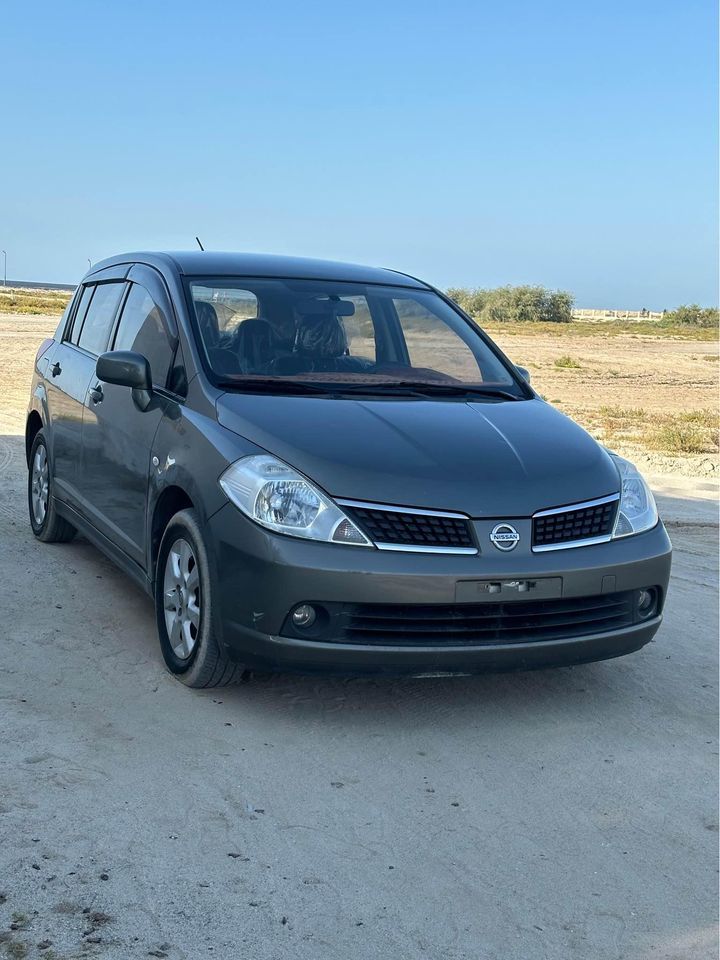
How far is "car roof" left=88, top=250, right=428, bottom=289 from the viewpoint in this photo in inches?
222

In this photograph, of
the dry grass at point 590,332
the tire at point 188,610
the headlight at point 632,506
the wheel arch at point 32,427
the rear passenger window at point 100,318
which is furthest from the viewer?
the dry grass at point 590,332

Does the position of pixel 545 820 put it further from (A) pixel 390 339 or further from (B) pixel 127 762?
(A) pixel 390 339

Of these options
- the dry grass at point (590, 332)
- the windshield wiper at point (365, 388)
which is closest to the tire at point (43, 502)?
the windshield wiper at point (365, 388)

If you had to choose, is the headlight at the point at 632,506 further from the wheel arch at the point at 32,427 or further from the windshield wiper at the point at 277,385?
the wheel arch at the point at 32,427

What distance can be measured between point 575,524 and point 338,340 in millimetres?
1700

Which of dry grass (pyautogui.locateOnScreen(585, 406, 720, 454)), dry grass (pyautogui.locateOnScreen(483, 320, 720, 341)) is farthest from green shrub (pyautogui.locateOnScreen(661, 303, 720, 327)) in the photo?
dry grass (pyautogui.locateOnScreen(585, 406, 720, 454))

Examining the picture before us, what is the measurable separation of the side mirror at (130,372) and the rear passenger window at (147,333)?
0.30 ft

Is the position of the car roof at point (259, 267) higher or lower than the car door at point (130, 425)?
higher

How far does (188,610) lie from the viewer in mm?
4621

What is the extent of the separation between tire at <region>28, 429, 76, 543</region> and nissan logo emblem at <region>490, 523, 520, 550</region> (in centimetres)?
342

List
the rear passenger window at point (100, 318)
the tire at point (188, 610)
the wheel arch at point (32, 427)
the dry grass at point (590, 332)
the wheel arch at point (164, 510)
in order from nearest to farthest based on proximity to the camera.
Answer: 1. the tire at point (188, 610)
2. the wheel arch at point (164, 510)
3. the rear passenger window at point (100, 318)
4. the wheel arch at point (32, 427)
5. the dry grass at point (590, 332)

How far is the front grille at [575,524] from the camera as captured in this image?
428 cm

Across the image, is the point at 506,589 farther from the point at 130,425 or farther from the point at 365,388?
the point at 130,425

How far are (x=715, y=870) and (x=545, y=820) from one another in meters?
0.53
